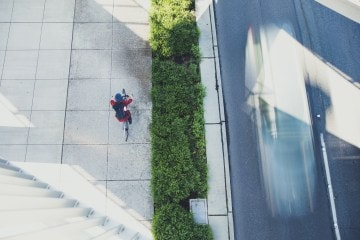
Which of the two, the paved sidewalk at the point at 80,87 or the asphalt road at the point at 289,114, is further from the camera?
the paved sidewalk at the point at 80,87

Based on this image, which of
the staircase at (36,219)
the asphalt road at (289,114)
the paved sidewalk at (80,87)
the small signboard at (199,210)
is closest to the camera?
the staircase at (36,219)

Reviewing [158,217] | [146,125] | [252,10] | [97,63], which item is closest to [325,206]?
[158,217]

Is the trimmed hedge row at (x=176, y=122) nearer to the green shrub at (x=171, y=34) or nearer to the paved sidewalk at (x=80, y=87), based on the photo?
the green shrub at (x=171, y=34)

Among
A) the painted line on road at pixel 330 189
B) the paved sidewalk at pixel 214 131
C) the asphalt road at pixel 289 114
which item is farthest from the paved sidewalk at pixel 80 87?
the painted line on road at pixel 330 189

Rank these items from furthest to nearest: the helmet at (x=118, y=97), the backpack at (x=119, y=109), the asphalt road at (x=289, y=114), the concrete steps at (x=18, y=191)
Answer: the asphalt road at (x=289, y=114)
the backpack at (x=119, y=109)
the helmet at (x=118, y=97)
the concrete steps at (x=18, y=191)

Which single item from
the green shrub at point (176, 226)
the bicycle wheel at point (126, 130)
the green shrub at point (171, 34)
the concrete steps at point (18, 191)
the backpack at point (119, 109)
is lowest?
the green shrub at point (176, 226)

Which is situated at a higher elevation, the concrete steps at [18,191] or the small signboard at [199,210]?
the concrete steps at [18,191]

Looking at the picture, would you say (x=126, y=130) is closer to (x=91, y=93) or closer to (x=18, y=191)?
Result: (x=91, y=93)

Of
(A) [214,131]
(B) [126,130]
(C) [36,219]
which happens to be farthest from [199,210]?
(C) [36,219]
